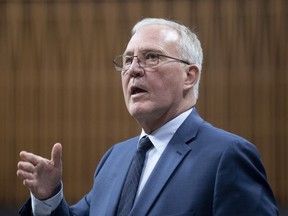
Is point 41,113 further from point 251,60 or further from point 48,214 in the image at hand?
point 48,214

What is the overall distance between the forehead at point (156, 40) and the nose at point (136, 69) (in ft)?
0.17

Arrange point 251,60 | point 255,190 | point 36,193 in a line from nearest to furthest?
point 255,190, point 36,193, point 251,60

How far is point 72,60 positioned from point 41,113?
678 millimetres

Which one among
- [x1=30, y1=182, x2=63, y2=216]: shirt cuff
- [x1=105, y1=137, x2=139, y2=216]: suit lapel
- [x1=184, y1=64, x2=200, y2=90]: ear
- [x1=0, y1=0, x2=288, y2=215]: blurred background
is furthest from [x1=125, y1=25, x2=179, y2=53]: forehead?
[x1=0, y1=0, x2=288, y2=215]: blurred background

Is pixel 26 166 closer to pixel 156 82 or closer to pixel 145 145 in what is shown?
pixel 145 145

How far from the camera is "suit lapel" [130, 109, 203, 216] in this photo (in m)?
1.84

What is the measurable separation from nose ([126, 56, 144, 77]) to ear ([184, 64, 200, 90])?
0.21 meters

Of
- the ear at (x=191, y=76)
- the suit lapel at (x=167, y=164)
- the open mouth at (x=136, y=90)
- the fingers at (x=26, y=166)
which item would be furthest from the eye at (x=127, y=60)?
the fingers at (x=26, y=166)

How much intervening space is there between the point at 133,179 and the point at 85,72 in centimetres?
345

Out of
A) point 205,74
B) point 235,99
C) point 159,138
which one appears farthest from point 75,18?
point 159,138

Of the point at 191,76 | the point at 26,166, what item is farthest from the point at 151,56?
the point at 26,166

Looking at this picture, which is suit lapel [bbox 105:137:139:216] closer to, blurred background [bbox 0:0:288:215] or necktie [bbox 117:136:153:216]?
necktie [bbox 117:136:153:216]

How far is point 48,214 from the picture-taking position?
2051 mm

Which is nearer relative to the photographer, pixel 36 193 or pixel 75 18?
pixel 36 193
